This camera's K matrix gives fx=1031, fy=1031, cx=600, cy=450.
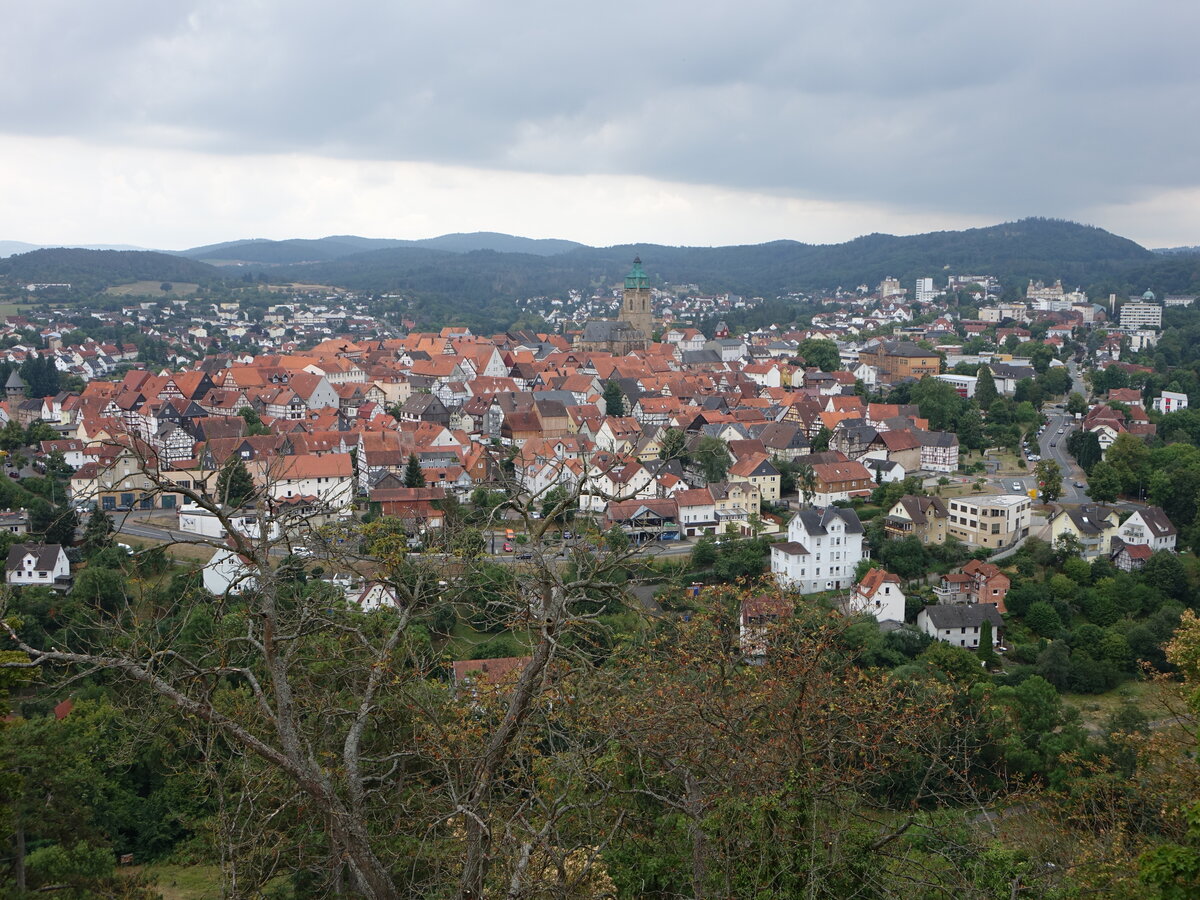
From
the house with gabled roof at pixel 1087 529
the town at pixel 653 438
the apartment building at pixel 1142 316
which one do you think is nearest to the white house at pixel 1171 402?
the town at pixel 653 438

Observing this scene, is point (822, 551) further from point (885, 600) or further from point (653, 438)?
point (653, 438)

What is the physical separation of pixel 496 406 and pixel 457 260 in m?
146

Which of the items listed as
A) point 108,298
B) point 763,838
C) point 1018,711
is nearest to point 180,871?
point 763,838

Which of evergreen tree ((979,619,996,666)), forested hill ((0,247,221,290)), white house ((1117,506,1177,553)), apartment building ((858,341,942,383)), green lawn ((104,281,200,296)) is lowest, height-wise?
evergreen tree ((979,619,996,666))

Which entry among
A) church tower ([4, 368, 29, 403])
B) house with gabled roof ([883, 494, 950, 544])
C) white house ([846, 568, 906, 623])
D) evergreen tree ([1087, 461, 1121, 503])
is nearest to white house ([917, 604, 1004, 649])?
white house ([846, 568, 906, 623])

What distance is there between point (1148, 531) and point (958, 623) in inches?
318

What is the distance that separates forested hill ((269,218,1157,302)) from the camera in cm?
13571

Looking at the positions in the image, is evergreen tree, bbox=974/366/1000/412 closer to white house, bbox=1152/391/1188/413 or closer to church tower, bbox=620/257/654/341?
white house, bbox=1152/391/1188/413

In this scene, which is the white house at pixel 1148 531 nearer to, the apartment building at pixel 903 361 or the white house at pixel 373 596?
the white house at pixel 373 596

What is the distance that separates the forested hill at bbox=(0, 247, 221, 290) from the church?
59561mm

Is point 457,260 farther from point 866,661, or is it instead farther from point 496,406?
point 866,661

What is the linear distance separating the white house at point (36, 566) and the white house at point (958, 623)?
1791 centimetres

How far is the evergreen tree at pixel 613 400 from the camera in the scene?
40.9m

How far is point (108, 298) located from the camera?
3570 inches
